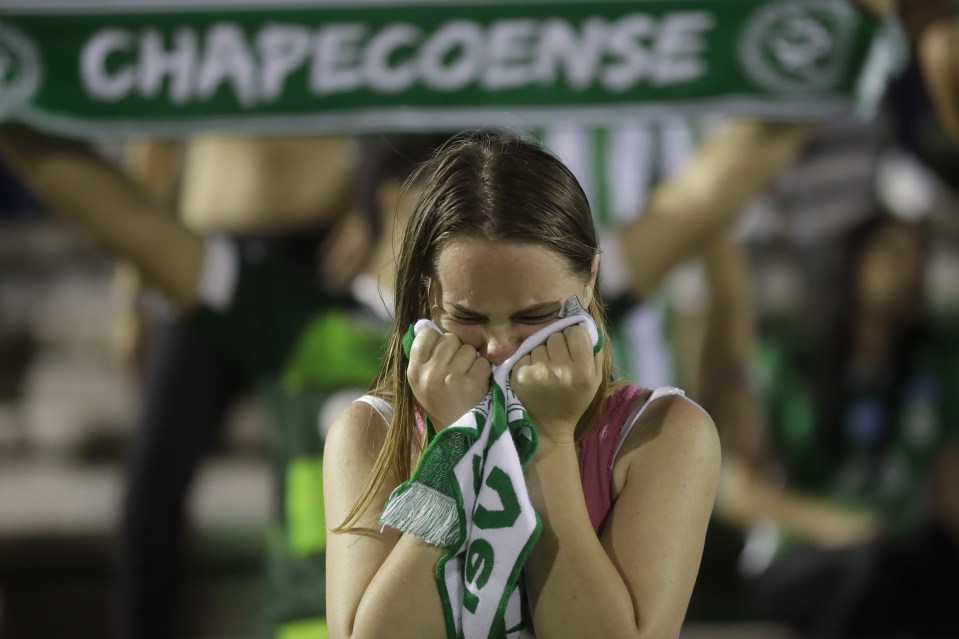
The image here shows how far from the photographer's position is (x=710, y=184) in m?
2.59

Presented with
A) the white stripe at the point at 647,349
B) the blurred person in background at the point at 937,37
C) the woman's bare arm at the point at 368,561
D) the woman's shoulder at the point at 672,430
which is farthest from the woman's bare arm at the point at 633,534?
the blurred person in background at the point at 937,37

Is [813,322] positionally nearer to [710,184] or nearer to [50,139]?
[710,184]

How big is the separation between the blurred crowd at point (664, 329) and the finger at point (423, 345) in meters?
0.74

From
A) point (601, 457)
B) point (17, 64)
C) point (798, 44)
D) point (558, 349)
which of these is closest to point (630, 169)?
point (798, 44)

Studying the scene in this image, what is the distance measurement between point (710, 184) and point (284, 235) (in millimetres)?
1129

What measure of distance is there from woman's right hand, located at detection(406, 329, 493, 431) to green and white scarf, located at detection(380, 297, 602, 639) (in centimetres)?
2

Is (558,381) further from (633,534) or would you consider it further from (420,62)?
(420,62)

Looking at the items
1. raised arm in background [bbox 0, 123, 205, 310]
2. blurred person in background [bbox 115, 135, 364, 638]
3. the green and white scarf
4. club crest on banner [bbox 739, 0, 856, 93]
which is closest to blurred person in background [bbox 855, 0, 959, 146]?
club crest on banner [bbox 739, 0, 856, 93]

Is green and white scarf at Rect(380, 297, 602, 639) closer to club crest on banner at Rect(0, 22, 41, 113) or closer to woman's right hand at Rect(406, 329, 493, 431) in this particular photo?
woman's right hand at Rect(406, 329, 493, 431)

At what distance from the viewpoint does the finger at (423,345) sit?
131 cm

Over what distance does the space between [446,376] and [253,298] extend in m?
1.36

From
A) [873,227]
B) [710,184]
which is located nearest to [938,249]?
[873,227]

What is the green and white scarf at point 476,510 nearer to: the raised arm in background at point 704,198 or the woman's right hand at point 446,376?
the woman's right hand at point 446,376

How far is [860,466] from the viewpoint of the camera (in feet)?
11.4
